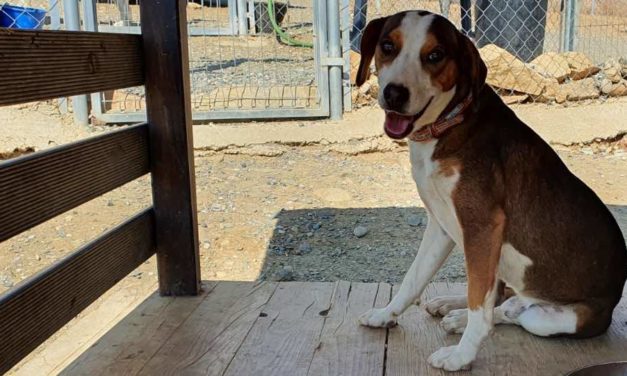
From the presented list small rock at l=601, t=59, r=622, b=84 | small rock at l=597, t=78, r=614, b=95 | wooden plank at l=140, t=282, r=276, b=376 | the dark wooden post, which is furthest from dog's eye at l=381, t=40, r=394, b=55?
small rock at l=601, t=59, r=622, b=84

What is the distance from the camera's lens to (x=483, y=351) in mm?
2607

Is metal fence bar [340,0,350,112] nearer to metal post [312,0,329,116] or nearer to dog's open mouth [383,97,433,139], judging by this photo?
metal post [312,0,329,116]

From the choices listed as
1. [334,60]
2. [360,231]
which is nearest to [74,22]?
[334,60]

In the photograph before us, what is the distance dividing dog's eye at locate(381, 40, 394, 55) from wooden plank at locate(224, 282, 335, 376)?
3.55ft

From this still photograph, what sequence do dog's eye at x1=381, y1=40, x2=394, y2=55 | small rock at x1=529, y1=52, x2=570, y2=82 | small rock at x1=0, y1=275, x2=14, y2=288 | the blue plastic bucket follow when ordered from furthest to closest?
small rock at x1=529, y1=52, x2=570, y2=82, the blue plastic bucket, small rock at x1=0, y1=275, x2=14, y2=288, dog's eye at x1=381, y1=40, x2=394, y2=55

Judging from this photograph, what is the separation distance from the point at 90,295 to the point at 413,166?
1.22 meters

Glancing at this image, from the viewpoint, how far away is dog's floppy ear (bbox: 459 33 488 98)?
241 cm

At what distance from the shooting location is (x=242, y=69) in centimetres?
837

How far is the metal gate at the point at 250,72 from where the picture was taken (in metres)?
7.32

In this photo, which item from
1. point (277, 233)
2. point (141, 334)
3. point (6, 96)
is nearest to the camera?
point (6, 96)

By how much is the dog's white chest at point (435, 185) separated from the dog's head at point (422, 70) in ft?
0.35

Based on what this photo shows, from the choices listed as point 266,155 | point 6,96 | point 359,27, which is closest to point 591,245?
point 6,96

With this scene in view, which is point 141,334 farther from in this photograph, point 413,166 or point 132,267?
point 413,166

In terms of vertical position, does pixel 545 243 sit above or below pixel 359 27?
below
